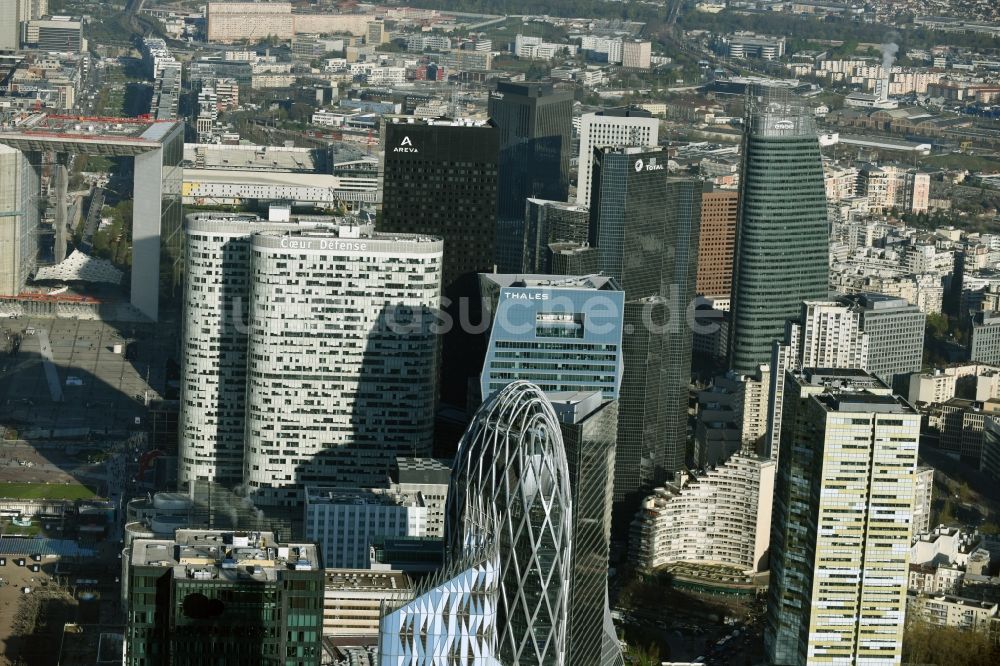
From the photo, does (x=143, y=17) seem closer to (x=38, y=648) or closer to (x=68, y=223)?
(x=68, y=223)

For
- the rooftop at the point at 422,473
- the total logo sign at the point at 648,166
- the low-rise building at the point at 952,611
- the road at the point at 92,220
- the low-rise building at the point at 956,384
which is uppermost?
the total logo sign at the point at 648,166

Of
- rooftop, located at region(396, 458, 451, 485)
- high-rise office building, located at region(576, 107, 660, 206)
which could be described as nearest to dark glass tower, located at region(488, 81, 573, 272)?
high-rise office building, located at region(576, 107, 660, 206)

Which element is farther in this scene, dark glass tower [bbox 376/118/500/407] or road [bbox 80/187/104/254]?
road [bbox 80/187/104/254]

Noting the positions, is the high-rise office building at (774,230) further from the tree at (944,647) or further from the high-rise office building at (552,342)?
the tree at (944,647)

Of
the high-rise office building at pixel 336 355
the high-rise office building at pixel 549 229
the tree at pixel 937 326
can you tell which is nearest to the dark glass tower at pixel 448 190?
the high-rise office building at pixel 549 229

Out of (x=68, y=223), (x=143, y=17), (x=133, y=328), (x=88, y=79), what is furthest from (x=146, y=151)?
(x=143, y=17)

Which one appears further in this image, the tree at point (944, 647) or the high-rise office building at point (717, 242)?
the high-rise office building at point (717, 242)

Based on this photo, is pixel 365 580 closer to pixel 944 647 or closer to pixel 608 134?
pixel 944 647

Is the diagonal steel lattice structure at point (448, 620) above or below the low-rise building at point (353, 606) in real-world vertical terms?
above

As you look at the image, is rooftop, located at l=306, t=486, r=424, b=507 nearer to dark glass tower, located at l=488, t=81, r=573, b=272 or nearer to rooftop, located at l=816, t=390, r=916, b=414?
rooftop, located at l=816, t=390, r=916, b=414
